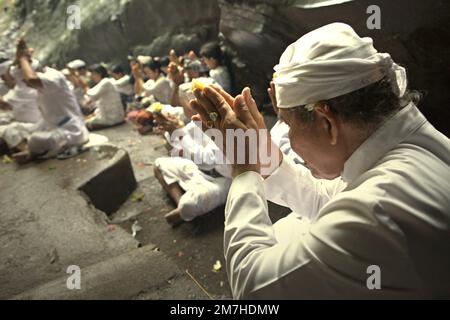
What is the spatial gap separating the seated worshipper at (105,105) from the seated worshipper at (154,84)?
2.53ft

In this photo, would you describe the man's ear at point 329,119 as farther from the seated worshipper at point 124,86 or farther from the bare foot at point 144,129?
the seated worshipper at point 124,86

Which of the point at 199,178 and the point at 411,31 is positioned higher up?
the point at 411,31

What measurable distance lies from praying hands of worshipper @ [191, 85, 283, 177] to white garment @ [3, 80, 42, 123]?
255 inches

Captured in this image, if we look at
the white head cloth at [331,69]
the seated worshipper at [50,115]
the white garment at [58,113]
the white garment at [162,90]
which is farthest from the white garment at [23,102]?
the white head cloth at [331,69]

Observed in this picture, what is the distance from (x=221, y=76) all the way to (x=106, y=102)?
312cm

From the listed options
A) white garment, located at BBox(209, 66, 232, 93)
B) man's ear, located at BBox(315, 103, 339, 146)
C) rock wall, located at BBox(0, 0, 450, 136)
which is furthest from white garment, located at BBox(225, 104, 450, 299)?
white garment, located at BBox(209, 66, 232, 93)

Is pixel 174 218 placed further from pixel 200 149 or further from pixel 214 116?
pixel 214 116

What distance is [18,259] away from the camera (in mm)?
3324

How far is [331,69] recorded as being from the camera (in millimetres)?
1380

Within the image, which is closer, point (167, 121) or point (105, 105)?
point (167, 121)

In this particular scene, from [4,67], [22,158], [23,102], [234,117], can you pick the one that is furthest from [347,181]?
[4,67]

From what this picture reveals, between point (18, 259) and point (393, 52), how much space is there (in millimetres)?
4608

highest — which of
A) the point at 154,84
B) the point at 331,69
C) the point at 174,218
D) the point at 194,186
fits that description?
the point at 331,69
